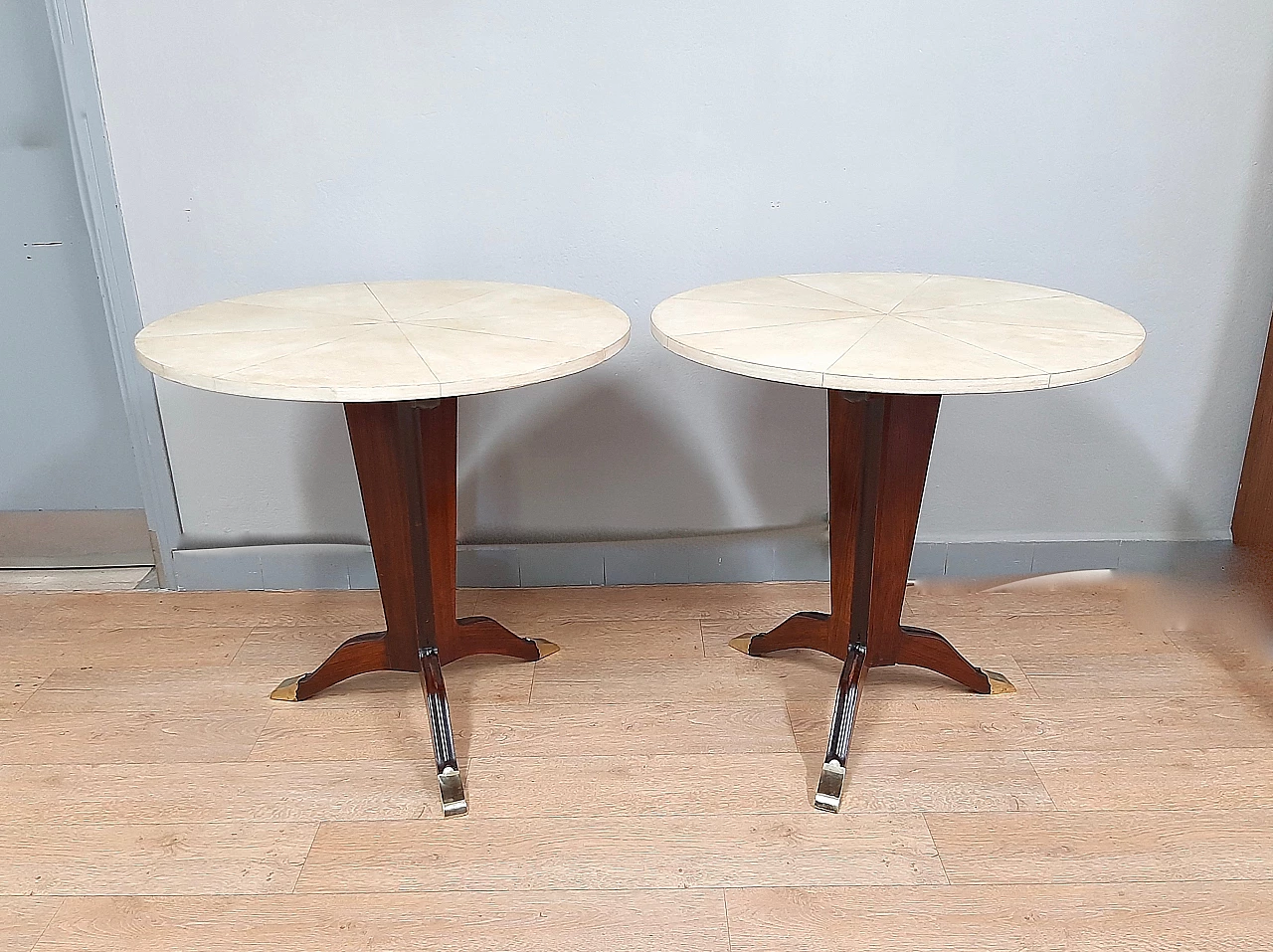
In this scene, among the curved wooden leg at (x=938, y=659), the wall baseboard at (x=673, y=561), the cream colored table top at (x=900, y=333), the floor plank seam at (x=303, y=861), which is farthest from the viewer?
the wall baseboard at (x=673, y=561)

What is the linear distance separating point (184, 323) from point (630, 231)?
87 cm

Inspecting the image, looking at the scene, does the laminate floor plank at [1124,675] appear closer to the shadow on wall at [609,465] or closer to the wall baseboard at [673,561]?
the wall baseboard at [673,561]

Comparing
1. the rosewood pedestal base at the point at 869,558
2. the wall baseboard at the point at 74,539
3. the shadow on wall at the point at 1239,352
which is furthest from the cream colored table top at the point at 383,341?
the shadow on wall at the point at 1239,352

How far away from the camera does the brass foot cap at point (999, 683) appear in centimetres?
184

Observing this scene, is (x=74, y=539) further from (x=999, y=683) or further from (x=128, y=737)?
(x=999, y=683)

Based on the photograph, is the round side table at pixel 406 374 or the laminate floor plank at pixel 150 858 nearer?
the round side table at pixel 406 374

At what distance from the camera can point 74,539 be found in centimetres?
240

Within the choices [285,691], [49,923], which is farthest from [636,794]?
[49,923]

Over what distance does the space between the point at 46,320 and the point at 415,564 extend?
1217 millimetres

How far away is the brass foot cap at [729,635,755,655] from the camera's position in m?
1.99

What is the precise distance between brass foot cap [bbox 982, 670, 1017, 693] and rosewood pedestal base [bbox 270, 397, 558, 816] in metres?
0.93

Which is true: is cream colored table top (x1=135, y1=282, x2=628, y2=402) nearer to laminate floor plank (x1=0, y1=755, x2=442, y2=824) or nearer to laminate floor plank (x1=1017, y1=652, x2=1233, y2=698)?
laminate floor plank (x1=0, y1=755, x2=442, y2=824)

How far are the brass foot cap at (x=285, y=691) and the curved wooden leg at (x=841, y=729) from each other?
0.98 meters

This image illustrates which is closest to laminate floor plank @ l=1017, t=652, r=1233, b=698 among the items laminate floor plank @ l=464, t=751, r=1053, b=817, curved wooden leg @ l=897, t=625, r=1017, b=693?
curved wooden leg @ l=897, t=625, r=1017, b=693
